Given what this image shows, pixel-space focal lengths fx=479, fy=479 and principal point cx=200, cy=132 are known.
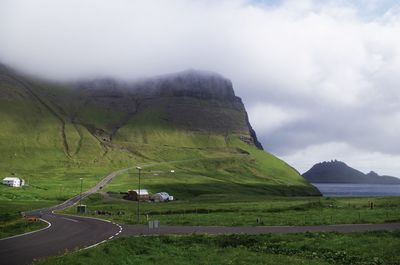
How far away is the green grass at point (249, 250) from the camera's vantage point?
34.1 metres

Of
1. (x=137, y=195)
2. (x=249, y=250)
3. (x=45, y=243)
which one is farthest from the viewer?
(x=137, y=195)

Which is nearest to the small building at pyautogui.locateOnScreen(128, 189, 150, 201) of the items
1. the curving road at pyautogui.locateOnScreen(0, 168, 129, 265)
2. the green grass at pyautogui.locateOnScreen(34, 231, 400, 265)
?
the curving road at pyautogui.locateOnScreen(0, 168, 129, 265)

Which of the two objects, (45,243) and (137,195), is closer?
(45,243)

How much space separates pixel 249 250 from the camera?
41.0 m

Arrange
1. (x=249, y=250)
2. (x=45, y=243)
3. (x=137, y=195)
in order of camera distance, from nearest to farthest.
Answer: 1. (x=249, y=250)
2. (x=45, y=243)
3. (x=137, y=195)

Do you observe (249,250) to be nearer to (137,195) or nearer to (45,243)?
(45,243)

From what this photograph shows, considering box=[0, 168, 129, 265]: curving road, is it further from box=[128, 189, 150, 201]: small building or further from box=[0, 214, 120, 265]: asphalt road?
box=[128, 189, 150, 201]: small building

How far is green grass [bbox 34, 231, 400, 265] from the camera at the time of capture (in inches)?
1341

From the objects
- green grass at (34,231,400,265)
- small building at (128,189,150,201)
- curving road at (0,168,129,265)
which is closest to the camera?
green grass at (34,231,400,265)

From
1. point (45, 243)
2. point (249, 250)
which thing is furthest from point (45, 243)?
point (249, 250)

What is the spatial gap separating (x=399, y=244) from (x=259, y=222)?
29.7 m

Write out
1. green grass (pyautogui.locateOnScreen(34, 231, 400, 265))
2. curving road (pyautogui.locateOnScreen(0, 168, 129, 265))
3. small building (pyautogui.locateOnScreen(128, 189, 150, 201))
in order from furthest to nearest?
small building (pyautogui.locateOnScreen(128, 189, 150, 201)), curving road (pyautogui.locateOnScreen(0, 168, 129, 265)), green grass (pyautogui.locateOnScreen(34, 231, 400, 265))

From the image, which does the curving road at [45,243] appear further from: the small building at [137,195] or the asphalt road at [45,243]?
the small building at [137,195]

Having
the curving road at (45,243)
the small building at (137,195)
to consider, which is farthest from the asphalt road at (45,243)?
the small building at (137,195)
